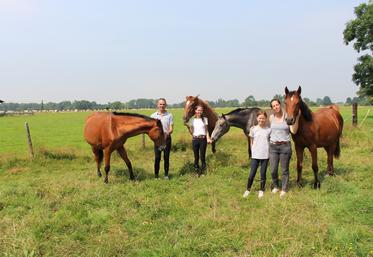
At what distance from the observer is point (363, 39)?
2969 cm

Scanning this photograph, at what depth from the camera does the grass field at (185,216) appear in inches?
158

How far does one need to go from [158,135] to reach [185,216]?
2.74 m

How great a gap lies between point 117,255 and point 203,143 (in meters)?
4.34

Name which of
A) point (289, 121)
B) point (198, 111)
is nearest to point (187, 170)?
point (198, 111)

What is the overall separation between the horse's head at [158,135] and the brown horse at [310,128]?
9.65ft

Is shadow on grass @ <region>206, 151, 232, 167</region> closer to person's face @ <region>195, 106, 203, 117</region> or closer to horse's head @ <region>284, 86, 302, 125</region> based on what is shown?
person's face @ <region>195, 106, 203, 117</region>

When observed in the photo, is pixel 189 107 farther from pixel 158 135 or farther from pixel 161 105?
pixel 158 135

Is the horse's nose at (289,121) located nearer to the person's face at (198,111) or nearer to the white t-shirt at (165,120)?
the person's face at (198,111)

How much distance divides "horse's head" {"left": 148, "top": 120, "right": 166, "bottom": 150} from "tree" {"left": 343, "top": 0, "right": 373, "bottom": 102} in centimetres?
2737

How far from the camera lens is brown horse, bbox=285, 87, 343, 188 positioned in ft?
20.3

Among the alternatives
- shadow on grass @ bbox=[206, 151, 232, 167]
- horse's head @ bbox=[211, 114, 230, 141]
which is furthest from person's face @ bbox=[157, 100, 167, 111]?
shadow on grass @ bbox=[206, 151, 232, 167]

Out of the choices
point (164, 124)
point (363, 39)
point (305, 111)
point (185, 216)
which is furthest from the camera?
point (363, 39)

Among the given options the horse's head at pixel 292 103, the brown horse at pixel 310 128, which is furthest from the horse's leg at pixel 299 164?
the horse's head at pixel 292 103

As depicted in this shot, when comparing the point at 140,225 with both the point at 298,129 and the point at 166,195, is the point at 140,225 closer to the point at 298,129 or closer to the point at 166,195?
the point at 166,195
